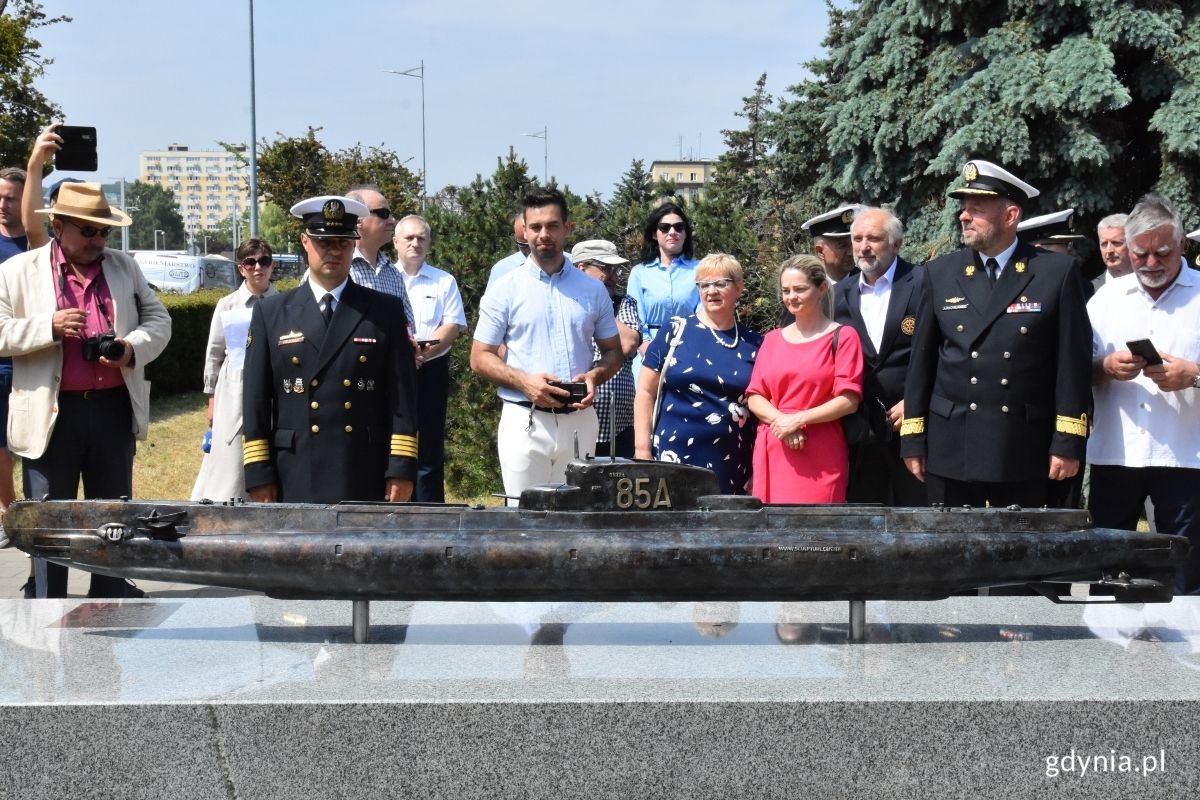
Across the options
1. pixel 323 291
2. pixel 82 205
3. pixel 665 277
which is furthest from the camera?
pixel 665 277

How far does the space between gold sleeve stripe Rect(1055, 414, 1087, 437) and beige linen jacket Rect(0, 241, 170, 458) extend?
13.2 feet

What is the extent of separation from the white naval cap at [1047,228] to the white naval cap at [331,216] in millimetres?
3714

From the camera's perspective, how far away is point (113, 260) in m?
6.27

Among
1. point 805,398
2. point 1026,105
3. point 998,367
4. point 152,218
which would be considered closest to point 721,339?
point 805,398

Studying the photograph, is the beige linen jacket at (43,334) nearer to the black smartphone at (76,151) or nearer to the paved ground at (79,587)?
the black smartphone at (76,151)

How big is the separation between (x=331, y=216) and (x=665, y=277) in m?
3.20

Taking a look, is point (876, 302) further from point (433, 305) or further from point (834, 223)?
point (433, 305)

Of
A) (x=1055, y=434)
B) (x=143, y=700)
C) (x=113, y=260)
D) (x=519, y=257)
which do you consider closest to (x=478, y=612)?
(x=143, y=700)

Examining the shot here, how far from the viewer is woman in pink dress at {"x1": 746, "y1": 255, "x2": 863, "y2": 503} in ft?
19.3

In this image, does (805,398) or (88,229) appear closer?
(805,398)

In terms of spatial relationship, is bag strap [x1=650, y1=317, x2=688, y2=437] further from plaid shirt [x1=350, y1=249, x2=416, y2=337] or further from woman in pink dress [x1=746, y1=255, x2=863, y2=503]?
plaid shirt [x1=350, y1=249, x2=416, y2=337]

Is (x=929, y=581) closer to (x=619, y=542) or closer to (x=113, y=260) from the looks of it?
(x=619, y=542)

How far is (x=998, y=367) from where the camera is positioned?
5.50m

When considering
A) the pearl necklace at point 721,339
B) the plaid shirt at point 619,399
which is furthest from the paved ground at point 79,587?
the pearl necklace at point 721,339
